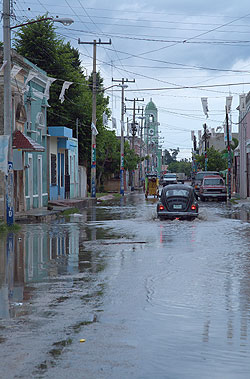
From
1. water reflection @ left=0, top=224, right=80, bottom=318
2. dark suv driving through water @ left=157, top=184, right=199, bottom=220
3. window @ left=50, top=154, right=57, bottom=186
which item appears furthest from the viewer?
window @ left=50, top=154, right=57, bottom=186

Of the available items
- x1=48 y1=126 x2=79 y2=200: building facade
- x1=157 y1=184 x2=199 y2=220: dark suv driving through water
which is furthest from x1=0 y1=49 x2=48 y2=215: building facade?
x1=157 y1=184 x2=199 y2=220: dark suv driving through water

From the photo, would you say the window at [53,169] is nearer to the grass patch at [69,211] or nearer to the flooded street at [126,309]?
the grass patch at [69,211]

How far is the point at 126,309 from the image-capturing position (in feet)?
28.6

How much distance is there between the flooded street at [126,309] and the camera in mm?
6164

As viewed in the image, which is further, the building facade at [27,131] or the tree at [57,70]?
the tree at [57,70]

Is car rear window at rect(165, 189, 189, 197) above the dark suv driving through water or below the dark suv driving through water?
above

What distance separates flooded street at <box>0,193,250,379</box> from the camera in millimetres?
6164

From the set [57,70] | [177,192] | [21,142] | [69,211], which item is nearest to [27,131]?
[69,211]

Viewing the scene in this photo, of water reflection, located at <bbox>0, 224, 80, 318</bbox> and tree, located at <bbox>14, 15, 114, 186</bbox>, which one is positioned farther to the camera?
tree, located at <bbox>14, 15, 114, 186</bbox>

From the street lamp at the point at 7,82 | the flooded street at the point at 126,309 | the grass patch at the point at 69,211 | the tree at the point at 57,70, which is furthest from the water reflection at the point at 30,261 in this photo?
the tree at the point at 57,70

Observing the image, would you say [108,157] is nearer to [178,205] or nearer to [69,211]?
[69,211]

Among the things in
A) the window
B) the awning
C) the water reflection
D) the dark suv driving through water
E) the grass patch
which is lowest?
the water reflection

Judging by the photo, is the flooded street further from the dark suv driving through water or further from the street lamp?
the dark suv driving through water

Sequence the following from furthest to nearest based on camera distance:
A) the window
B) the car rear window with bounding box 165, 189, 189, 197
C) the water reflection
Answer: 1. the window
2. the car rear window with bounding box 165, 189, 189, 197
3. the water reflection
